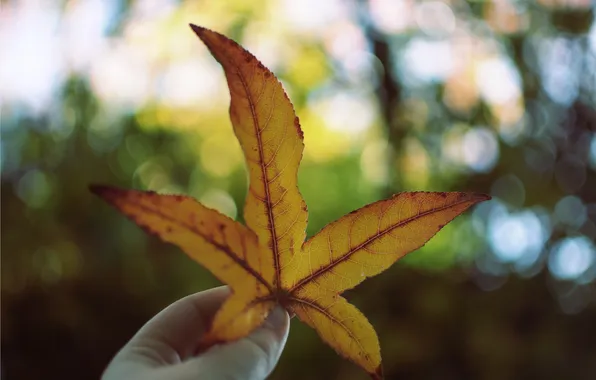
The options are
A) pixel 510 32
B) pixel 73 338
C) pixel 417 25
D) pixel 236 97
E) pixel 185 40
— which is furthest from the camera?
pixel 185 40

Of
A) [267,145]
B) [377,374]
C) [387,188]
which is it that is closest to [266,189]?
[267,145]

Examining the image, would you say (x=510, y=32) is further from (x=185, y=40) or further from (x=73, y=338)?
(x=73, y=338)

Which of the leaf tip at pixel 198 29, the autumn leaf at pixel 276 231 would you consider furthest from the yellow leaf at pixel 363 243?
the leaf tip at pixel 198 29

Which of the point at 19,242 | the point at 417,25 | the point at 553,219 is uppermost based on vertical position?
the point at 417,25

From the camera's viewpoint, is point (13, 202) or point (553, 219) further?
point (13, 202)

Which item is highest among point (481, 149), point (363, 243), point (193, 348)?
point (481, 149)

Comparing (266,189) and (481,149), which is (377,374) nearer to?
(266,189)

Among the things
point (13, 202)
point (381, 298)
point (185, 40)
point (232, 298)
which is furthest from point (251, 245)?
point (185, 40)

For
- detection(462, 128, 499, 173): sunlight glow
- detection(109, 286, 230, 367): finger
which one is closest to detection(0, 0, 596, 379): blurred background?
detection(462, 128, 499, 173): sunlight glow
